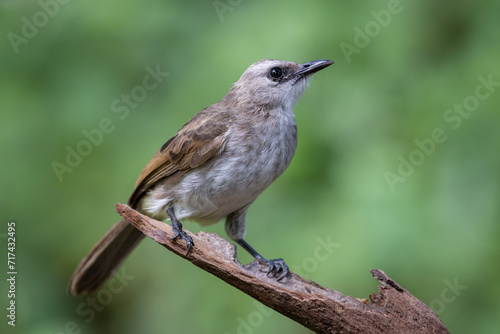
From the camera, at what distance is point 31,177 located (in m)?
5.20

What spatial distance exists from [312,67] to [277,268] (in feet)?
4.79

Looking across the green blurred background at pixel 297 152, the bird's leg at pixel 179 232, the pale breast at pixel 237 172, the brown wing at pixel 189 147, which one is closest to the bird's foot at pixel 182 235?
the bird's leg at pixel 179 232

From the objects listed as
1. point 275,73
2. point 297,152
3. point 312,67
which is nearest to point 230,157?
point 297,152

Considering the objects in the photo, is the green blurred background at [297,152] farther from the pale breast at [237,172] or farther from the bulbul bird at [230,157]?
the pale breast at [237,172]

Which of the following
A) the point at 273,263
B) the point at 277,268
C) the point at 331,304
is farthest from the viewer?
the point at 273,263

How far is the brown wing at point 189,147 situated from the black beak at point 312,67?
618mm

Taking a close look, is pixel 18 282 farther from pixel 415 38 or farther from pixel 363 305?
pixel 415 38

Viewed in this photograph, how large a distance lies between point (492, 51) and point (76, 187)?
11.2ft

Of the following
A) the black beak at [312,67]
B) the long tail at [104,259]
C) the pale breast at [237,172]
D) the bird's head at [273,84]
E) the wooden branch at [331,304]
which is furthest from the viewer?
the long tail at [104,259]

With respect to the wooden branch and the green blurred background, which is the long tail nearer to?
the green blurred background

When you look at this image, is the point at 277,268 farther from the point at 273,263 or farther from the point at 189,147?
the point at 189,147

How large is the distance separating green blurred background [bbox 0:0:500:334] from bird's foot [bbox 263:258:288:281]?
239 mm

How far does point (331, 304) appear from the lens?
11.5 ft

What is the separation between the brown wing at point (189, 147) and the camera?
445 cm
